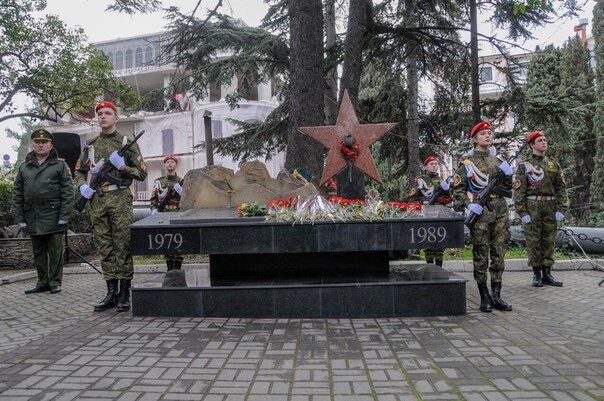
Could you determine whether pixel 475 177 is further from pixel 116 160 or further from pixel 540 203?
pixel 116 160

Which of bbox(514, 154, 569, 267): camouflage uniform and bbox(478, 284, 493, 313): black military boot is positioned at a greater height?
bbox(514, 154, 569, 267): camouflage uniform

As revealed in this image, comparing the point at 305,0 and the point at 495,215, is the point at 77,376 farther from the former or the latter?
the point at 305,0

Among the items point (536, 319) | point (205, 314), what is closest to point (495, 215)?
point (536, 319)

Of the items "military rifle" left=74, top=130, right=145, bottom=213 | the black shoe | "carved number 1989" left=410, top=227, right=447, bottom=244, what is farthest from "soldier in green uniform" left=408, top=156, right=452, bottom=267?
the black shoe

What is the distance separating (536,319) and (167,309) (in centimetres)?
419

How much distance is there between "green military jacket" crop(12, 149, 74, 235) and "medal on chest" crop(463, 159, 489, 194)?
5859 mm

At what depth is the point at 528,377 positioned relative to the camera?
12.2 ft

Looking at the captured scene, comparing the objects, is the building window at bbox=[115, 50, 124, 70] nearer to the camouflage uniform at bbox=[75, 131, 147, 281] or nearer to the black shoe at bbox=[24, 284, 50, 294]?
the black shoe at bbox=[24, 284, 50, 294]

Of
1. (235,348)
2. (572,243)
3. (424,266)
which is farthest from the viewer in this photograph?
(572,243)

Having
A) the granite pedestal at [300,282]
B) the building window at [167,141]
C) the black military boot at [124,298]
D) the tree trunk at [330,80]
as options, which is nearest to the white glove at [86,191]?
the granite pedestal at [300,282]

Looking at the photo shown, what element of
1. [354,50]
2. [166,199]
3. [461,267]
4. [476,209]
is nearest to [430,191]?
[461,267]

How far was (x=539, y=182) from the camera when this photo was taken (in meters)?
7.88

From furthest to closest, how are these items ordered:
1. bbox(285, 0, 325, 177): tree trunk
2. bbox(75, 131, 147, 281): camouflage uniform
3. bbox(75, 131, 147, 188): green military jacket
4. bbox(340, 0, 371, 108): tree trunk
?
bbox(340, 0, 371, 108): tree trunk < bbox(285, 0, 325, 177): tree trunk < bbox(75, 131, 147, 188): green military jacket < bbox(75, 131, 147, 281): camouflage uniform

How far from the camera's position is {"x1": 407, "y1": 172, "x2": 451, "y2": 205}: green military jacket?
32.1ft
